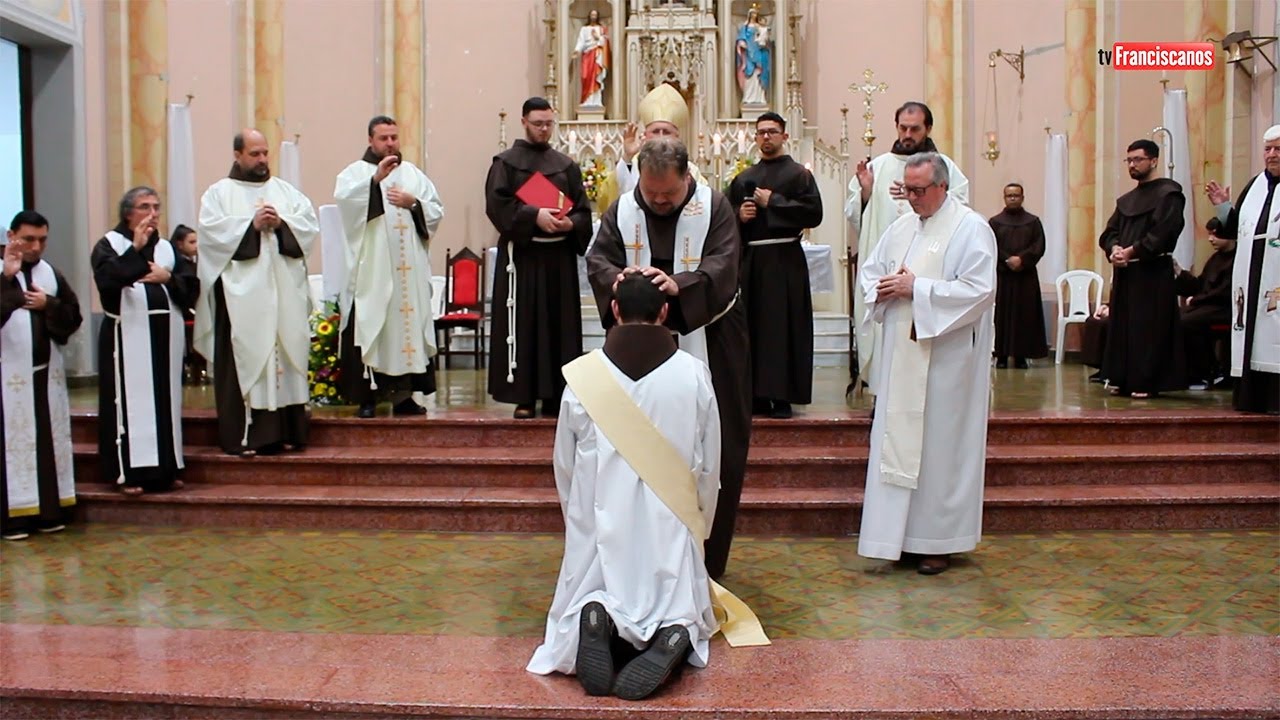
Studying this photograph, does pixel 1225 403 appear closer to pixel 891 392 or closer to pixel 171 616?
pixel 891 392

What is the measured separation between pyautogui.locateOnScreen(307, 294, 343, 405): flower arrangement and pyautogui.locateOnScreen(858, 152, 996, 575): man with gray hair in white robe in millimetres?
3988

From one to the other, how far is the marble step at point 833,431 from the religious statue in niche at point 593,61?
292 inches

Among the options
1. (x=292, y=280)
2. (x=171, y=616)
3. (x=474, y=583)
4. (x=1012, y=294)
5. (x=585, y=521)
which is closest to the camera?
(x=585, y=521)

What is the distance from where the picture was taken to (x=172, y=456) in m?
6.28

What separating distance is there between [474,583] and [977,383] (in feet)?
7.62

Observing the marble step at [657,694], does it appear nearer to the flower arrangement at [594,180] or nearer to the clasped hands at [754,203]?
the clasped hands at [754,203]

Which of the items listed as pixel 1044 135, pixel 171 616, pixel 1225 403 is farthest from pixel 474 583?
pixel 1044 135

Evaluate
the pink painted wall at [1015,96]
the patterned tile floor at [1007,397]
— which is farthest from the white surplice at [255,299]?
the pink painted wall at [1015,96]

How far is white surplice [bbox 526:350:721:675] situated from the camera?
3609 millimetres

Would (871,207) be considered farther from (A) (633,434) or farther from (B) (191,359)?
(B) (191,359)

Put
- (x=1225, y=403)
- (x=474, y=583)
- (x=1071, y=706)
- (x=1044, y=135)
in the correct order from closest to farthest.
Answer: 1. (x=1071, y=706)
2. (x=474, y=583)
3. (x=1225, y=403)
4. (x=1044, y=135)

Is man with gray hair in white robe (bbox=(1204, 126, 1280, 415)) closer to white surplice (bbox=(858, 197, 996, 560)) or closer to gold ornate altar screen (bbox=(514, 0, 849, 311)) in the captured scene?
white surplice (bbox=(858, 197, 996, 560))

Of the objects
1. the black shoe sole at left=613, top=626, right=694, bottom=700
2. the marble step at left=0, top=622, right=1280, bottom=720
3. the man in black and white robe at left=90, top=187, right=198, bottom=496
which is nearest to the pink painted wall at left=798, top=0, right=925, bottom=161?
the man in black and white robe at left=90, top=187, right=198, bottom=496

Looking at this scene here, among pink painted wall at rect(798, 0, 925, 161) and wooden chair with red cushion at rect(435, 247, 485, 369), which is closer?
wooden chair with red cushion at rect(435, 247, 485, 369)
